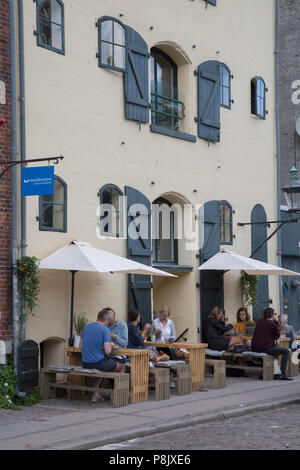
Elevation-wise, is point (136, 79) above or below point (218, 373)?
above

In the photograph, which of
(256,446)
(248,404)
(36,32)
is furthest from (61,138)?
(256,446)

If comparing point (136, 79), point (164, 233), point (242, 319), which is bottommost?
point (242, 319)

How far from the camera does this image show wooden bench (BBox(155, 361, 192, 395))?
40.6 feet

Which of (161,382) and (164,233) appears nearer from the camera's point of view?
(161,382)

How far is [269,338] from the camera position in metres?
14.7

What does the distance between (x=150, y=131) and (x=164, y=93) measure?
154 centimetres

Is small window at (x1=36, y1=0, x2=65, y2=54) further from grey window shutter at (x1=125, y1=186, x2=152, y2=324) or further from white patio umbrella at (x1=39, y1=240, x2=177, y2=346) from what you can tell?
white patio umbrella at (x1=39, y1=240, x2=177, y2=346)

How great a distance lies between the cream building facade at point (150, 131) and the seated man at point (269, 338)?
67.4 inches

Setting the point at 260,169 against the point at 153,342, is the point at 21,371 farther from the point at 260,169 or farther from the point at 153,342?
the point at 260,169

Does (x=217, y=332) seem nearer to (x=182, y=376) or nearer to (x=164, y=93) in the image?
(x=182, y=376)

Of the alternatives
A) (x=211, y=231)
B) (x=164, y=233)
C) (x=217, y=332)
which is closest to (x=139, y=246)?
(x=164, y=233)

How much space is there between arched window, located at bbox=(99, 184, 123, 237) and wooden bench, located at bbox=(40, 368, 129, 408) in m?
3.00

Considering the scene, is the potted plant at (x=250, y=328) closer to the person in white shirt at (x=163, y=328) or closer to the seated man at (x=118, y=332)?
the person in white shirt at (x=163, y=328)

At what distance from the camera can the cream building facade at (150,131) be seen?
12617 mm
